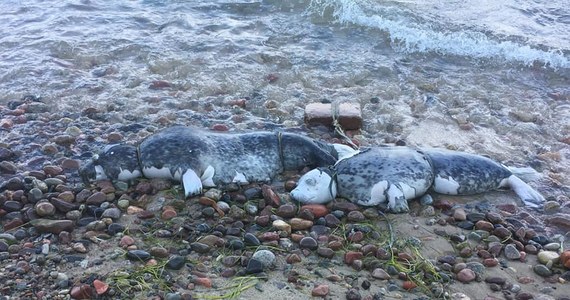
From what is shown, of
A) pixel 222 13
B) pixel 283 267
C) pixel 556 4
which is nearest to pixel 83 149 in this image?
pixel 283 267

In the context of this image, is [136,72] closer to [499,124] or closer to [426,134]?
[426,134]

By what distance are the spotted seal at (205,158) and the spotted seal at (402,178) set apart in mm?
404

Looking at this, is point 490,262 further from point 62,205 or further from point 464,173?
point 62,205

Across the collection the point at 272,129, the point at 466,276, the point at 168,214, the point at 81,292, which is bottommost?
the point at 272,129

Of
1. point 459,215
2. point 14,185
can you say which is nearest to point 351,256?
point 459,215

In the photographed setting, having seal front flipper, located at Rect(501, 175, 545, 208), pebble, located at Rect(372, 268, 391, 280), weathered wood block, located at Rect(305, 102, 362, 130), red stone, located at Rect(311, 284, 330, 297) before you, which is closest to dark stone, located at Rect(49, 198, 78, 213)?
red stone, located at Rect(311, 284, 330, 297)

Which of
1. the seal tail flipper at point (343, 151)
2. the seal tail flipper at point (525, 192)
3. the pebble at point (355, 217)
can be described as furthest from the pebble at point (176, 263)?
the seal tail flipper at point (525, 192)

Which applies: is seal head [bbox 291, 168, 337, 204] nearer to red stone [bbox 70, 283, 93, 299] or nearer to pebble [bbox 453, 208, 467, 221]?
pebble [bbox 453, 208, 467, 221]

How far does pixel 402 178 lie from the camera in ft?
17.9

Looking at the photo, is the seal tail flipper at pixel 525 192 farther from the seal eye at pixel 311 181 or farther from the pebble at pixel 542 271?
the seal eye at pixel 311 181

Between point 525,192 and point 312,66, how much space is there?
12.6 ft

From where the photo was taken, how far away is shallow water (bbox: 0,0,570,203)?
7027mm

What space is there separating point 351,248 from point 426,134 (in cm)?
269

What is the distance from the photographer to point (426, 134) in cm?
695
